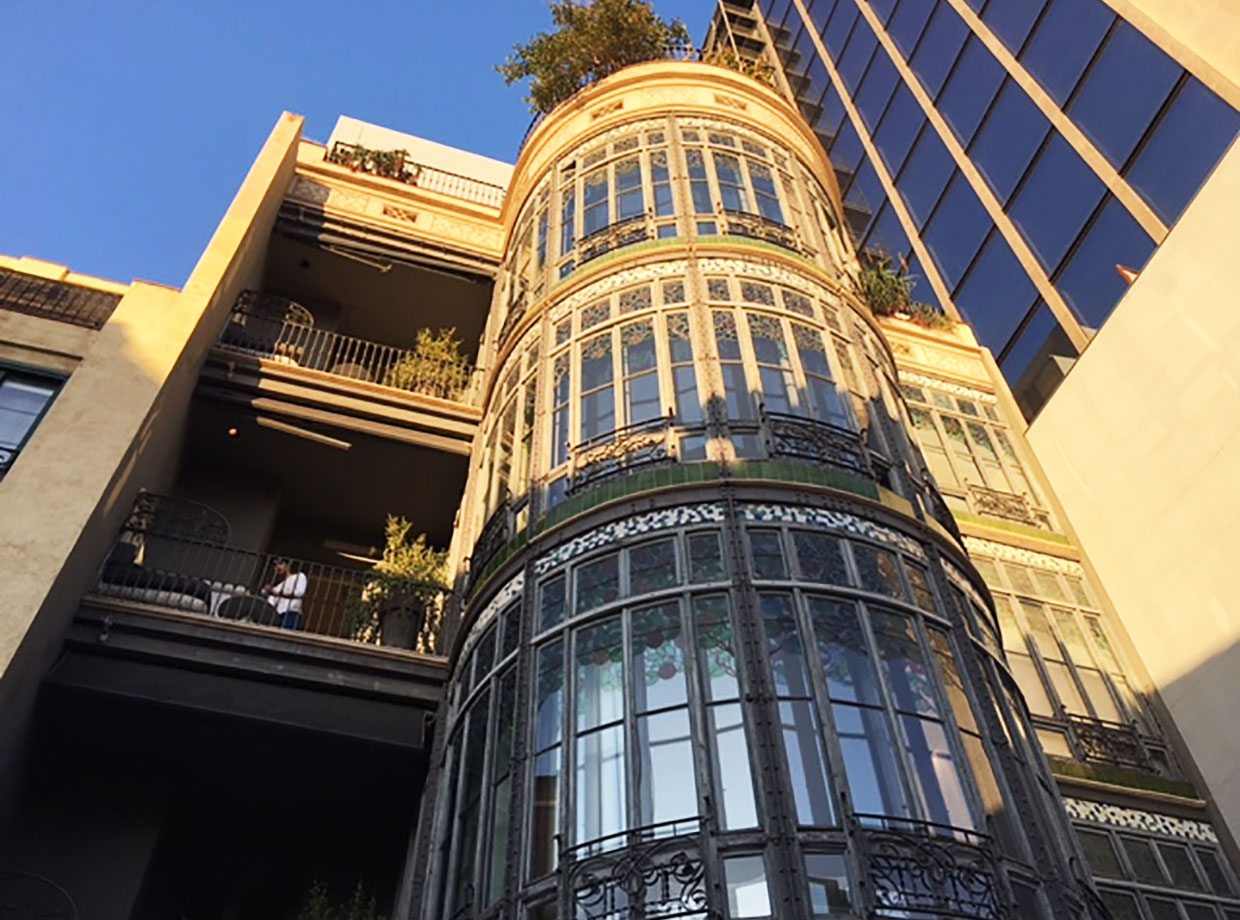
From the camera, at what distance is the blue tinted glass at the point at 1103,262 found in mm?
18297

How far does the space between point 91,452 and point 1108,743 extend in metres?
13.5

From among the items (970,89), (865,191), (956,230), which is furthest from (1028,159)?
(865,191)

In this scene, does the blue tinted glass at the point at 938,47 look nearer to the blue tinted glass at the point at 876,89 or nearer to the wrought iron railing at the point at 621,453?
the blue tinted glass at the point at 876,89

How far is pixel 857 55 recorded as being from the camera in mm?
35156

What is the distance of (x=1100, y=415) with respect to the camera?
17.8 metres

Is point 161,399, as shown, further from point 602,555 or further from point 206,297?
point 602,555

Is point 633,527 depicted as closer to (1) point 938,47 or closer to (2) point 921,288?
(2) point 921,288

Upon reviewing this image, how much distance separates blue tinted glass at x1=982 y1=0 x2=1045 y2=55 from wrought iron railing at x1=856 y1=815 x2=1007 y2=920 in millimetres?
21129

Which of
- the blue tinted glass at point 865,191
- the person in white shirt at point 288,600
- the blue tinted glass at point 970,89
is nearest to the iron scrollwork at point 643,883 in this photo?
the person in white shirt at point 288,600

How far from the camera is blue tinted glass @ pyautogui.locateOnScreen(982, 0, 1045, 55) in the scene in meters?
23.9

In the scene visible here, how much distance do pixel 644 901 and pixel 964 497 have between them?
1213 cm

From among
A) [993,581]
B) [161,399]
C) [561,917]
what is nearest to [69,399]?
[161,399]

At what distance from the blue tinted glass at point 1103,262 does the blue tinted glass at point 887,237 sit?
7.48 meters

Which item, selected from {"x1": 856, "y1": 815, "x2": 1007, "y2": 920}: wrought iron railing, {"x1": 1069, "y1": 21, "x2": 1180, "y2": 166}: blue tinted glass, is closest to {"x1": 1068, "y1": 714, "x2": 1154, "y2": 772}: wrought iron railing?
{"x1": 856, "y1": 815, "x2": 1007, "y2": 920}: wrought iron railing
